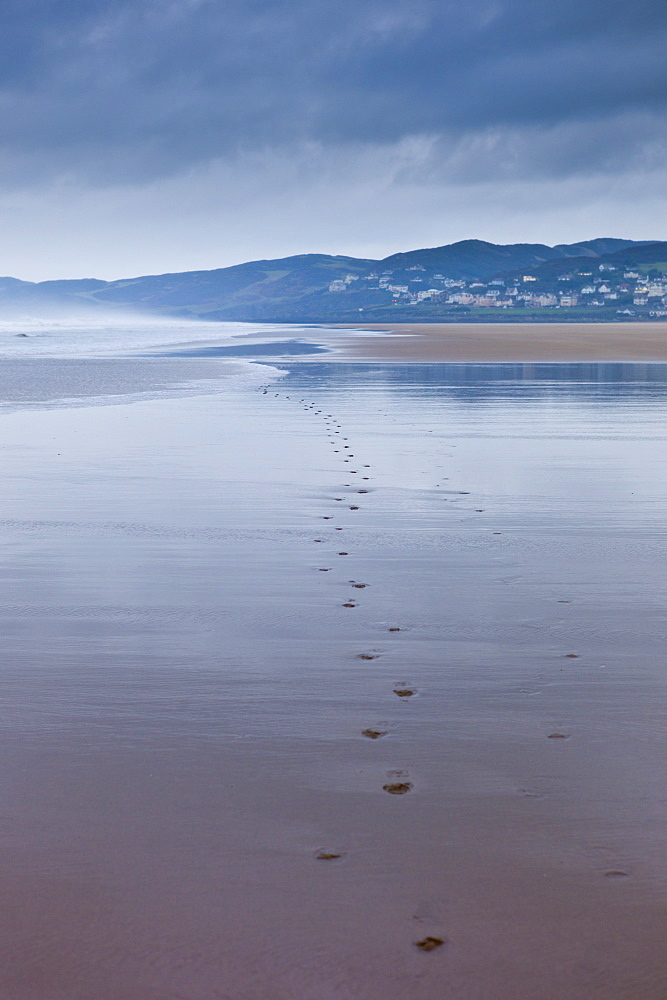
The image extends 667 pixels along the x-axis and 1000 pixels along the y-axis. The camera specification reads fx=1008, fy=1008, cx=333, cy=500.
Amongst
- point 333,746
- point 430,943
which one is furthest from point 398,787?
point 430,943

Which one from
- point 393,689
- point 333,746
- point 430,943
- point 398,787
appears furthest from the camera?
point 393,689

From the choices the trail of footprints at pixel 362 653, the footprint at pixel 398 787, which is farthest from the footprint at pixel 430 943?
the footprint at pixel 398 787

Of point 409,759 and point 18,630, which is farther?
point 18,630

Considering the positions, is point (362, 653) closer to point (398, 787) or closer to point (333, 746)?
point (333, 746)

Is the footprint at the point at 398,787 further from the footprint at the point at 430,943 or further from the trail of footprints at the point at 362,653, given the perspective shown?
the footprint at the point at 430,943

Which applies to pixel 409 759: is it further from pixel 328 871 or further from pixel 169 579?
pixel 169 579

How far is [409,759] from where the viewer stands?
4.06 meters

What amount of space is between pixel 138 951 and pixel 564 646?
3272 mm

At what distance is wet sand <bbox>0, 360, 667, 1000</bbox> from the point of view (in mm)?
2879

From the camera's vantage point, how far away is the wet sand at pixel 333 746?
9.45ft

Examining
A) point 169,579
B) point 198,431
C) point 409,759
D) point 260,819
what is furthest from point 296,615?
point 198,431

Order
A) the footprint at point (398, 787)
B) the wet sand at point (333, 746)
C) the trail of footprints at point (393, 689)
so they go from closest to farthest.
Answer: the wet sand at point (333, 746), the trail of footprints at point (393, 689), the footprint at point (398, 787)

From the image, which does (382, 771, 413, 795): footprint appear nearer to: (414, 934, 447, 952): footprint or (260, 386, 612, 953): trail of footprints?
(260, 386, 612, 953): trail of footprints

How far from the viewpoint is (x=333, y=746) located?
4.19m
